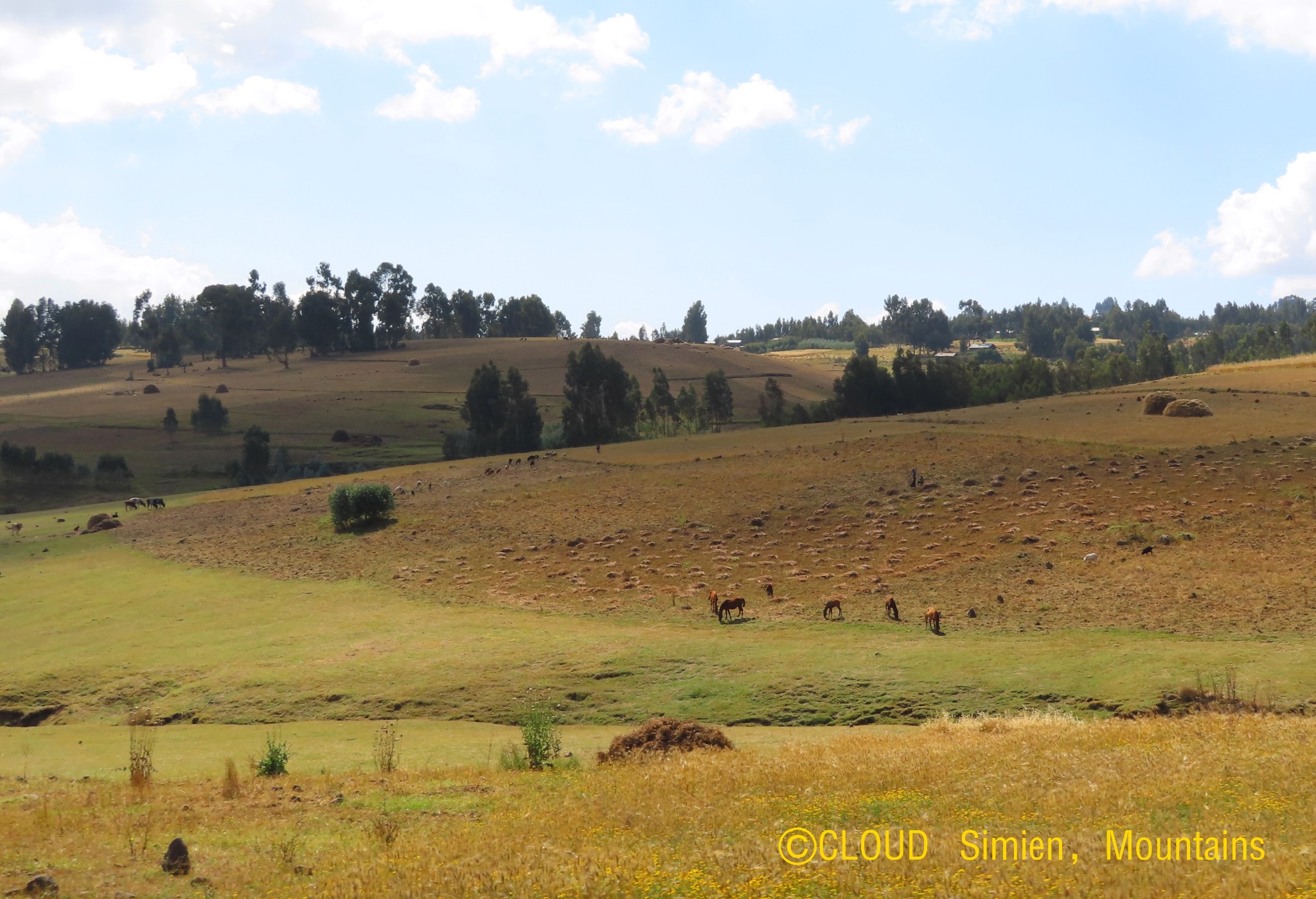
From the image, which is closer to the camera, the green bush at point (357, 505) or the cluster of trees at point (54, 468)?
the green bush at point (357, 505)

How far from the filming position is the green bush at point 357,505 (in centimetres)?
5816

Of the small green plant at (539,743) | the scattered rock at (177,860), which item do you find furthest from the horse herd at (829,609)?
the scattered rock at (177,860)

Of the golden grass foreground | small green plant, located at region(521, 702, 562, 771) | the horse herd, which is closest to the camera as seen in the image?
the golden grass foreground

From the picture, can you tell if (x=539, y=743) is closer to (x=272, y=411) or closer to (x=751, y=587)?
(x=751, y=587)

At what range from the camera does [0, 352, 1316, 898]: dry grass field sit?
39.3 feet

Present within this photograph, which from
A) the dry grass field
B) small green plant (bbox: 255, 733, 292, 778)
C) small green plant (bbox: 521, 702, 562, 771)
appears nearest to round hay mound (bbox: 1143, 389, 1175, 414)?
the dry grass field

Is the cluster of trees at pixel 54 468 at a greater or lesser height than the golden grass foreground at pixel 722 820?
greater

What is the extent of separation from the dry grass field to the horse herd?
0.56 metres

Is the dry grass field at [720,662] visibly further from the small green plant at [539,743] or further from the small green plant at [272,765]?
the small green plant at [539,743]

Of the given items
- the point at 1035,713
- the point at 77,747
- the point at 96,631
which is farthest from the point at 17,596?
the point at 1035,713

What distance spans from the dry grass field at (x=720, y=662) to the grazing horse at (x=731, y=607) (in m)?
0.81

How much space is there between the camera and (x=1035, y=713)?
73.3 ft

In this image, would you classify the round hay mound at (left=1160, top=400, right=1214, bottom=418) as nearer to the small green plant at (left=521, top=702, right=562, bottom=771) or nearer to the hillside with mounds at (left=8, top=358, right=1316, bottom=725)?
the hillside with mounds at (left=8, top=358, right=1316, bottom=725)

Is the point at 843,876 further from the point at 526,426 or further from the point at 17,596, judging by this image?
the point at 526,426
